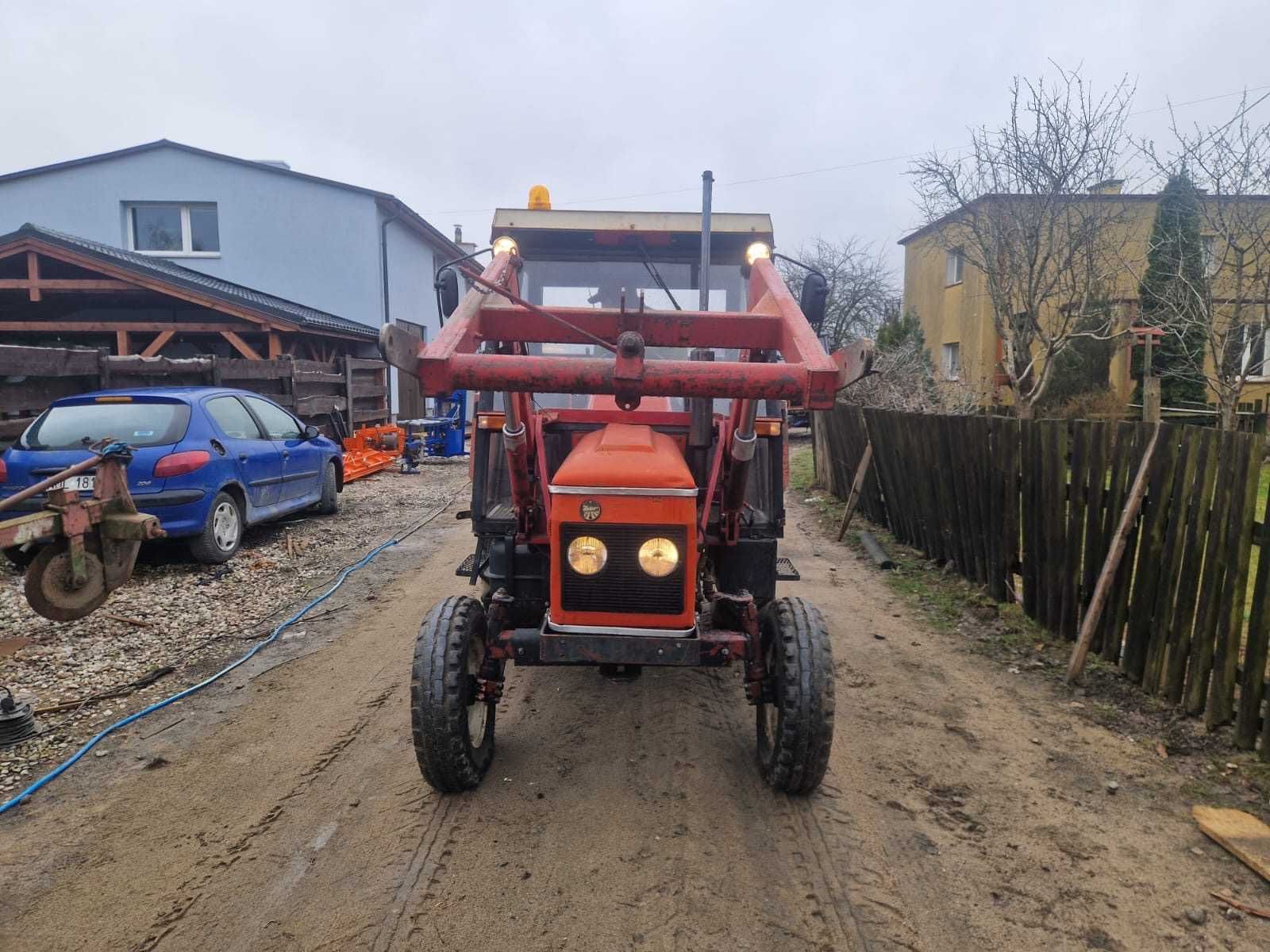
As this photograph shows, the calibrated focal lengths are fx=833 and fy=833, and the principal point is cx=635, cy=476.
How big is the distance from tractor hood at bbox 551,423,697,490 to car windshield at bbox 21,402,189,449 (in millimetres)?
4942

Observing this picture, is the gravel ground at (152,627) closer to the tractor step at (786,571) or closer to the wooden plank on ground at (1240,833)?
the tractor step at (786,571)

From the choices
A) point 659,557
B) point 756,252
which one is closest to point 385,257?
point 756,252

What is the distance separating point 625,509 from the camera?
11.3 feet

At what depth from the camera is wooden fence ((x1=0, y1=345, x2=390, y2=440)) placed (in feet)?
27.6

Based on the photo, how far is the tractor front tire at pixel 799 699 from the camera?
3.35 m

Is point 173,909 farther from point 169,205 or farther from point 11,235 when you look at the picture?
point 169,205

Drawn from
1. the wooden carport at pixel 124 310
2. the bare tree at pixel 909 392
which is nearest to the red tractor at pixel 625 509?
the bare tree at pixel 909 392

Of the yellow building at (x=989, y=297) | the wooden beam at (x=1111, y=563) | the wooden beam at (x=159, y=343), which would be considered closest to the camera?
the wooden beam at (x=1111, y=563)

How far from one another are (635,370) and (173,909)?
7.87 ft

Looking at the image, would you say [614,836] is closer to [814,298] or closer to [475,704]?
[475,704]

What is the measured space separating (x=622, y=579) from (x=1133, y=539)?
126 inches

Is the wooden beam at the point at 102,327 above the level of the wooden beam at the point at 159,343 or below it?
above

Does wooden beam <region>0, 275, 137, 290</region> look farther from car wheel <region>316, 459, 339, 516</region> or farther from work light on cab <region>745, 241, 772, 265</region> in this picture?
work light on cab <region>745, 241, 772, 265</region>

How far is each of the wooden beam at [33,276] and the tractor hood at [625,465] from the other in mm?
14155
